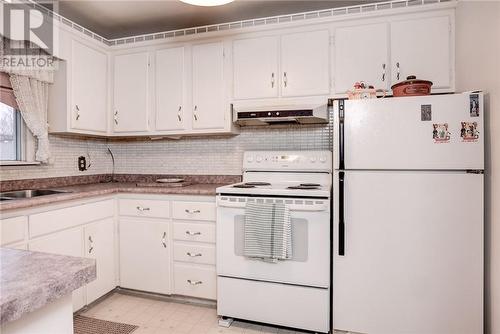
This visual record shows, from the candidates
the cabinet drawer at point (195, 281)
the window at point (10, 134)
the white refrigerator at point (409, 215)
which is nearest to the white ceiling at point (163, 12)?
the window at point (10, 134)

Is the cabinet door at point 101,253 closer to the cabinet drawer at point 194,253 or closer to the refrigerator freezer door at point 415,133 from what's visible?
the cabinet drawer at point 194,253

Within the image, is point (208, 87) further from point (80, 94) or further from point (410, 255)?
point (410, 255)

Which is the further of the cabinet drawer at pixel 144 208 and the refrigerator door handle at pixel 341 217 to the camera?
the cabinet drawer at pixel 144 208

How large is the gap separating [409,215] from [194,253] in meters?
1.52

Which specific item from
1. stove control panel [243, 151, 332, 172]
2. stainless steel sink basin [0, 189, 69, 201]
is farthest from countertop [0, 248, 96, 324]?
stove control panel [243, 151, 332, 172]

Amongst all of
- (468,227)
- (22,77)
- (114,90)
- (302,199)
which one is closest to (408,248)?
(468,227)

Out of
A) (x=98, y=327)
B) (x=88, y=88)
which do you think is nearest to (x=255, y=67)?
(x=88, y=88)

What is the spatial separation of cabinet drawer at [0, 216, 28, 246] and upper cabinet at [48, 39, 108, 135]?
953 mm

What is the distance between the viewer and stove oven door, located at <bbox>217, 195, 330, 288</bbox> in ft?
6.61

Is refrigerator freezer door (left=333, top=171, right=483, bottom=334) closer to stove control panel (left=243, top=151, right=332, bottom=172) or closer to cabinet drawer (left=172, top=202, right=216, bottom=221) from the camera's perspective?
stove control panel (left=243, top=151, right=332, bottom=172)

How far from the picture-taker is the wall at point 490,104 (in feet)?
5.58

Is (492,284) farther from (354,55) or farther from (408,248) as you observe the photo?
(354,55)

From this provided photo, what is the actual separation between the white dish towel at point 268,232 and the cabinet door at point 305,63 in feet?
3.30

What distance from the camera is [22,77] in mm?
2426
